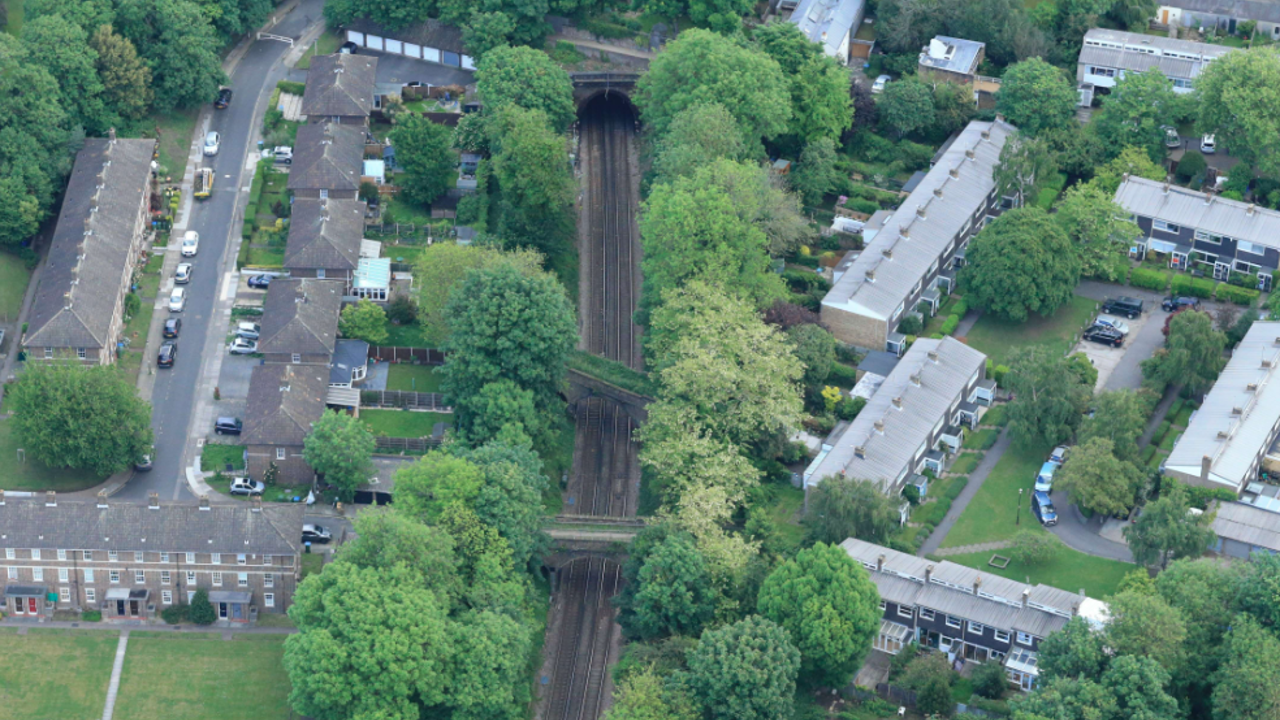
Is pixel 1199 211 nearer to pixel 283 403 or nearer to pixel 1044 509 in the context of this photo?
pixel 1044 509

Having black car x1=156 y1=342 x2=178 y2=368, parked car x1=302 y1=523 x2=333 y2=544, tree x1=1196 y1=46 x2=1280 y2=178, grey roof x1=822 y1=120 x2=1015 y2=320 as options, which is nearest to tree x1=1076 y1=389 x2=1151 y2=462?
grey roof x1=822 y1=120 x2=1015 y2=320

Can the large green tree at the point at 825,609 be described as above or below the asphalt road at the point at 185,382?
below

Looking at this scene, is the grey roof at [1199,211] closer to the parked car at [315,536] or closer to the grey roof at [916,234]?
the grey roof at [916,234]

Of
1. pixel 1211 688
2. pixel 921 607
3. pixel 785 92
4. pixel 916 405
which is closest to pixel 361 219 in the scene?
pixel 785 92

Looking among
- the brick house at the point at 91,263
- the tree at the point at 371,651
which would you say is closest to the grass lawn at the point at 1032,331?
the tree at the point at 371,651

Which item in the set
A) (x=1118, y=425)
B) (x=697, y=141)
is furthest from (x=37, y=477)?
(x=1118, y=425)

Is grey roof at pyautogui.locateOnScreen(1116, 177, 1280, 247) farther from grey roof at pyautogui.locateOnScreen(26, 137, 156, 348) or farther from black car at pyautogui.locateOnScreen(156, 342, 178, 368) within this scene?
grey roof at pyautogui.locateOnScreen(26, 137, 156, 348)
